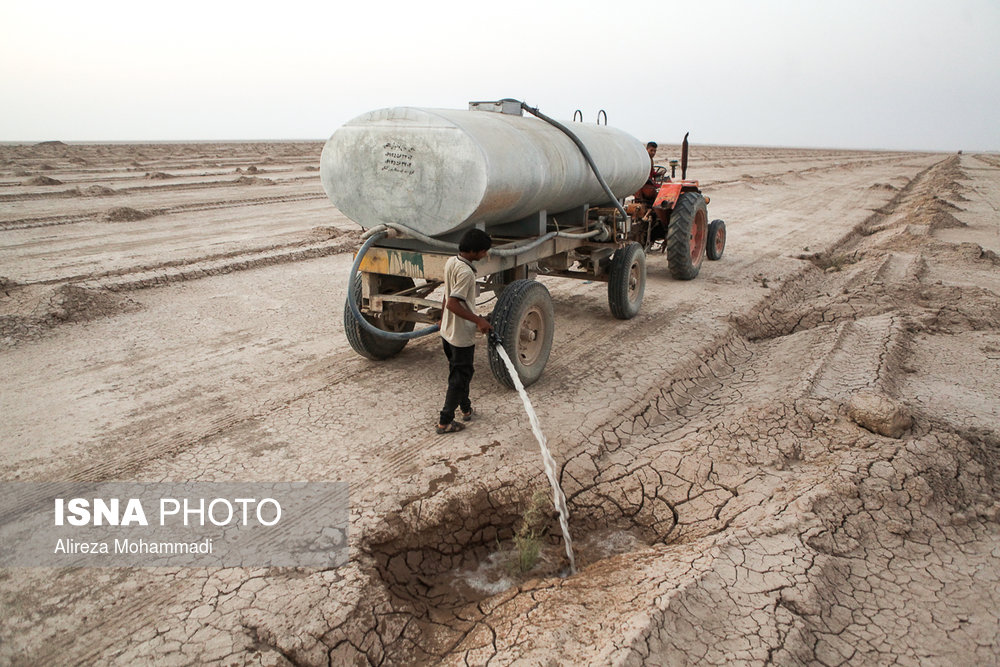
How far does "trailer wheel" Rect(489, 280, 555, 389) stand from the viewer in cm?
500

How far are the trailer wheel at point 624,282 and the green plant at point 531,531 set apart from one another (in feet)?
11.5

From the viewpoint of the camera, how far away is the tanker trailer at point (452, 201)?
4660 millimetres

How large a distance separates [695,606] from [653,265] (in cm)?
825

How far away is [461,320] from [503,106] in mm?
2500

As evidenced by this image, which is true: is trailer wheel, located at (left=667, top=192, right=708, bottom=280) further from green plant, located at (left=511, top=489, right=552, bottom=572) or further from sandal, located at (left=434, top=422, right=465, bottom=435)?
green plant, located at (left=511, top=489, right=552, bottom=572)

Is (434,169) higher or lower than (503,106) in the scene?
lower

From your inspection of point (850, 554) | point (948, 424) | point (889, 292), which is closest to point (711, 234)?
point (889, 292)

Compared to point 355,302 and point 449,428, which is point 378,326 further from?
point 449,428

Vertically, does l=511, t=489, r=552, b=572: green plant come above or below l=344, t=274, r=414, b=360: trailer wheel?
below

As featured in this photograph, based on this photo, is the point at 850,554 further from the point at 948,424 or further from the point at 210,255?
the point at 210,255

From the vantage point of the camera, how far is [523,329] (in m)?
5.27

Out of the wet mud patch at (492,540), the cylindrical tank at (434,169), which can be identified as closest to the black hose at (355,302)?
the cylindrical tank at (434,169)

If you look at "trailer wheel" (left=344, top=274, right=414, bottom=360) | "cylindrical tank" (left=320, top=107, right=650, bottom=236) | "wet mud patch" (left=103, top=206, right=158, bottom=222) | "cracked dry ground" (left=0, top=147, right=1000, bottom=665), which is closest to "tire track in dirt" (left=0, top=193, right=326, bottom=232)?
"wet mud patch" (left=103, top=206, right=158, bottom=222)

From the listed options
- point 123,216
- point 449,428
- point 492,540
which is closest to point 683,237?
point 449,428
